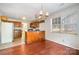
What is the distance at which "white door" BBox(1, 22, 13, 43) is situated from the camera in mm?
2314

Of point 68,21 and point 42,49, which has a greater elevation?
point 68,21

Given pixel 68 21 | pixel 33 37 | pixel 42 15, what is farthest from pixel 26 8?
pixel 68 21

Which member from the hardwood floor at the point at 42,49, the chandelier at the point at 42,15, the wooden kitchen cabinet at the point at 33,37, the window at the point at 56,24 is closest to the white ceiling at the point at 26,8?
the chandelier at the point at 42,15

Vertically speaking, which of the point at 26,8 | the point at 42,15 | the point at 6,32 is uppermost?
the point at 26,8

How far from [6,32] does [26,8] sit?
64cm

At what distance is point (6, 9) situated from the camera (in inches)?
89.9

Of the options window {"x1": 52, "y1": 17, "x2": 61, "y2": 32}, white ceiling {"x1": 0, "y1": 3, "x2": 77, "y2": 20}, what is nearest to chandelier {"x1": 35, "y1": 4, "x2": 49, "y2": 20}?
white ceiling {"x1": 0, "y1": 3, "x2": 77, "y2": 20}

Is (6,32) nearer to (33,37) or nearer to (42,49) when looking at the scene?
(33,37)

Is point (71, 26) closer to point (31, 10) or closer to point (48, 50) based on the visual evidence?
point (48, 50)

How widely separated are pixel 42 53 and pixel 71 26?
81 centimetres

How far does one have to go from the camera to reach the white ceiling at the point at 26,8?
229 centimetres

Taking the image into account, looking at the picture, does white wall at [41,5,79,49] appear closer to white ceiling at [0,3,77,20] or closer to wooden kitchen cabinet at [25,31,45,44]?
white ceiling at [0,3,77,20]

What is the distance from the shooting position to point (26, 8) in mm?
2334

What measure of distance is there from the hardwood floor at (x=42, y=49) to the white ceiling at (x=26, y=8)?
0.59m
